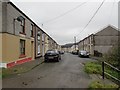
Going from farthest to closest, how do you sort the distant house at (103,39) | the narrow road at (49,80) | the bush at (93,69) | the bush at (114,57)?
the distant house at (103,39)
the bush at (114,57)
the bush at (93,69)
the narrow road at (49,80)

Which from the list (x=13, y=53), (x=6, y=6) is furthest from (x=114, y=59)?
(x=6, y=6)

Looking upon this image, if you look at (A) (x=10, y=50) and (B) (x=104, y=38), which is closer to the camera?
(A) (x=10, y=50)

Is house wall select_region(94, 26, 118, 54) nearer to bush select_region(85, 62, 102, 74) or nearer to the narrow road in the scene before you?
bush select_region(85, 62, 102, 74)

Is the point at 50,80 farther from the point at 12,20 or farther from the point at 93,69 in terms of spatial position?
the point at 12,20

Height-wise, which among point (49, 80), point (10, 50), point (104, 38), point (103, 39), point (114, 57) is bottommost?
point (49, 80)

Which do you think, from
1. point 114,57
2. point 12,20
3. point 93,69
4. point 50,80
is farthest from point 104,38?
point 50,80

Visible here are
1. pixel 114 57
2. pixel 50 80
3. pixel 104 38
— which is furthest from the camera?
pixel 104 38

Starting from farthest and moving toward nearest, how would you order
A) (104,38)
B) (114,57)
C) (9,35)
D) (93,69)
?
1. (104,38)
2. (114,57)
3. (9,35)
4. (93,69)

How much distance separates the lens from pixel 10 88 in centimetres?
879

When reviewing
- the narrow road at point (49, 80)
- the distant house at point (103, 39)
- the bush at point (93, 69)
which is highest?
the distant house at point (103, 39)

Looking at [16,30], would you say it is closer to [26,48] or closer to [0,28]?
[0,28]

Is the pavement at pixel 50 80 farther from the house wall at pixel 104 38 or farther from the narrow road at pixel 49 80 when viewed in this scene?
the house wall at pixel 104 38

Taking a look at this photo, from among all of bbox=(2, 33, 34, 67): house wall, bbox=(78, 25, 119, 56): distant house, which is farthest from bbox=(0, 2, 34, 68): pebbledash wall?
bbox=(78, 25, 119, 56): distant house

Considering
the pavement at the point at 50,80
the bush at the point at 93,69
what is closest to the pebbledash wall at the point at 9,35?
the pavement at the point at 50,80
